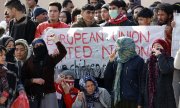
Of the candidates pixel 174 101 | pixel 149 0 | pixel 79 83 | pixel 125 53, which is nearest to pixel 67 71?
pixel 79 83

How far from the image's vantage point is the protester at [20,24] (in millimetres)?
10117

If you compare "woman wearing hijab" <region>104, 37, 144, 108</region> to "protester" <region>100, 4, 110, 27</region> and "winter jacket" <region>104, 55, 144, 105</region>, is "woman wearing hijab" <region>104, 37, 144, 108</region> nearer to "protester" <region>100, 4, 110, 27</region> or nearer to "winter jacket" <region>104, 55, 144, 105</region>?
"winter jacket" <region>104, 55, 144, 105</region>

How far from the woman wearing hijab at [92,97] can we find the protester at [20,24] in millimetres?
1424

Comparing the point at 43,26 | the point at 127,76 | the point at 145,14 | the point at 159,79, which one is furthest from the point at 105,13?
the point at 159,79

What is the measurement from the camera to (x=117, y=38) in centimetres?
981

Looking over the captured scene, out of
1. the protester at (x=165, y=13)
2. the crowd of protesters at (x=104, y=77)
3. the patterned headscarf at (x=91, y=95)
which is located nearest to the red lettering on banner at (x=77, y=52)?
the crowd of protesters at (x=104, y=77)

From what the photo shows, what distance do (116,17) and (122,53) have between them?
138cm

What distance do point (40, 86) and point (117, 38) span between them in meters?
1.57

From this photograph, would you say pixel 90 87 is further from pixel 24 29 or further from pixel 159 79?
pixel 24 29

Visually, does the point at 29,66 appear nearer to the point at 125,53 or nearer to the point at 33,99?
the point at 33,99

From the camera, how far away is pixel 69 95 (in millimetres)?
9500

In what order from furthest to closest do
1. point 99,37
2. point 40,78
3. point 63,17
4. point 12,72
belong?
1. point 63,17
2. point 99,37
3. point 40,78
4. point 12,72

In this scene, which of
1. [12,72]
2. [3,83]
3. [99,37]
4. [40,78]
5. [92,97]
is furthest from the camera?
[99,37]

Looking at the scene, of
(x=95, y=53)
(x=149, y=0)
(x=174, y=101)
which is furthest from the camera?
(x=149, y=0)
